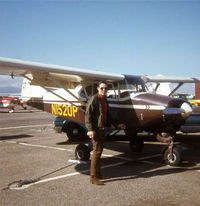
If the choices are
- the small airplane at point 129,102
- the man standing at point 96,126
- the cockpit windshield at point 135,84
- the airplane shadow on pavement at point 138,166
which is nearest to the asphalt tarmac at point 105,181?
the airplane shadow on pavement at point 138,166

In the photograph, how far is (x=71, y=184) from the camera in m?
4.62

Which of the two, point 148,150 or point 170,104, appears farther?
point 148,150

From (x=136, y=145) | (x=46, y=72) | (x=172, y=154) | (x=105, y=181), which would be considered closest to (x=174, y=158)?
(x=172, y=154)

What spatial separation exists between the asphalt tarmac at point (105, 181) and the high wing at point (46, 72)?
2.15 m

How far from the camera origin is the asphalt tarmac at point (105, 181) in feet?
12.6

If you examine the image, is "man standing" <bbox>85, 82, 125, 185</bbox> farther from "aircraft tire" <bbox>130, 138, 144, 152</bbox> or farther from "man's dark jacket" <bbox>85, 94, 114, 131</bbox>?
"aircraft tire" <bbox>130, 138, 144, 152</bbox>

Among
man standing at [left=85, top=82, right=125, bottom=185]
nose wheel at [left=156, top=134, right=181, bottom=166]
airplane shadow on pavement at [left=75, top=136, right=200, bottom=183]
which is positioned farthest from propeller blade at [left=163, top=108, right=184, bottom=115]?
man standing at [left=85, top=82, right=125, bottom=185]

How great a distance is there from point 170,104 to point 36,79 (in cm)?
390

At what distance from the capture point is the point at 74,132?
33.1ft

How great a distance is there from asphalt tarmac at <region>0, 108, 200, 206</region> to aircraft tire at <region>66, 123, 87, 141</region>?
224 centimetres

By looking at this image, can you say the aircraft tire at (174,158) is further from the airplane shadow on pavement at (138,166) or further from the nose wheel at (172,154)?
the airplane shadow on pavement at (138,166)

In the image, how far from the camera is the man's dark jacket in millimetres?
4688

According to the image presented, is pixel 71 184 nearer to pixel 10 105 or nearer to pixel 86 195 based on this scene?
pixel 86 195

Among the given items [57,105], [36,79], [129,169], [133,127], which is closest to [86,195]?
[129,169]
